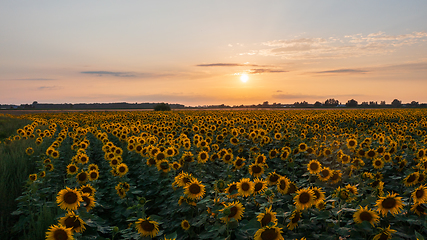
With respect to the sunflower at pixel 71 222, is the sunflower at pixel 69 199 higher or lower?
higher

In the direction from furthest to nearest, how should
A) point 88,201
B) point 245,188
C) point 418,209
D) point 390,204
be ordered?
point 88,201, point 245,188, point 418,209, point 390,204

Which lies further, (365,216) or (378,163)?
(378,163)

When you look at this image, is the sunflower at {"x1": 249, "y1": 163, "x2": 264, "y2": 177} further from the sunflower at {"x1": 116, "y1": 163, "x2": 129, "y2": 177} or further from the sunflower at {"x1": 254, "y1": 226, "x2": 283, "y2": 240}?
the sunflower at {"x1": 116, "y1": 163, "x2": 129, "y2": 177}

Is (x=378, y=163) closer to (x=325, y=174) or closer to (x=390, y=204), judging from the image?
(x=325, y=174)

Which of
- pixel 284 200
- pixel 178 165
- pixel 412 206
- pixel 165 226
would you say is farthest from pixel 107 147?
pixel 412 206

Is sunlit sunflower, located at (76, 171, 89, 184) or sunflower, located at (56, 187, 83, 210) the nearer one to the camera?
sunflower, located at (56, 187, 83, 210)

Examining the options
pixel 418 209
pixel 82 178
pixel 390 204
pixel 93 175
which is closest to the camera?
pixel 390 204

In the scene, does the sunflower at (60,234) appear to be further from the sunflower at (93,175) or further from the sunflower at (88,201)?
the sunflower at (93,175)

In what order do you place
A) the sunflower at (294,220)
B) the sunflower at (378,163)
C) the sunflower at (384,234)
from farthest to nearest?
the sunflower at (378,163)
the sunflower at (294,220)
the sunflower at (384,234)

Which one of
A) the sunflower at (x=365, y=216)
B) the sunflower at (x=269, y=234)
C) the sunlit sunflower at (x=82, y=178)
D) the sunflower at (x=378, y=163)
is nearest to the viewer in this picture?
the sunflower at (x=269, y=234)

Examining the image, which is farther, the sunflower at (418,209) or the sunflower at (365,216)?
the sunflower at (418,209)

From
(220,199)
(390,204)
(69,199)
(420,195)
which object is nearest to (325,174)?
(420,195)

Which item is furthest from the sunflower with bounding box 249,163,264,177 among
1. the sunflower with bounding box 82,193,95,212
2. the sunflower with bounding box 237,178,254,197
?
the sunflower with bounding box 82,193,95,212

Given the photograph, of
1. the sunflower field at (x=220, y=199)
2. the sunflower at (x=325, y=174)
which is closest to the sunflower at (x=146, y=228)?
the sunflower field at (x=220, y=199)
